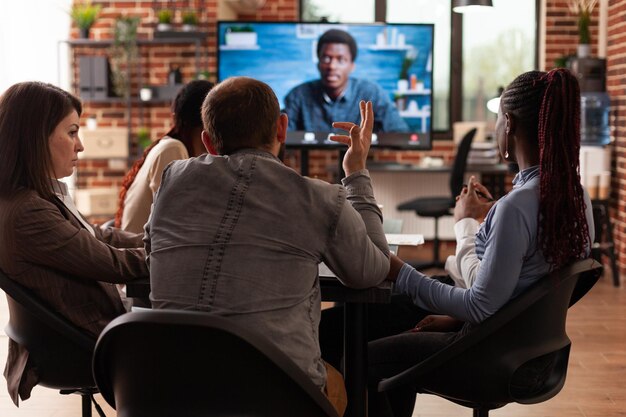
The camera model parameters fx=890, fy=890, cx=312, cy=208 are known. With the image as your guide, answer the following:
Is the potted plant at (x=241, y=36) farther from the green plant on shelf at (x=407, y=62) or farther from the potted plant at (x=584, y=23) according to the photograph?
the potted plant at (x=584, y=23)

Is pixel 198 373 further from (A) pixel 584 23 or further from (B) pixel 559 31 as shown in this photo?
(B) pixel 559 31

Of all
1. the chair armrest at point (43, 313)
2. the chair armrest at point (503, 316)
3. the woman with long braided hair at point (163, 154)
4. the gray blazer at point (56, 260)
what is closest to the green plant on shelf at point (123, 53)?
the woman with long braided hair at point (163, 154)

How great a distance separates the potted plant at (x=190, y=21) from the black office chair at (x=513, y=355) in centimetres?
531

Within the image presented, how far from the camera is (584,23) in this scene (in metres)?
6.91

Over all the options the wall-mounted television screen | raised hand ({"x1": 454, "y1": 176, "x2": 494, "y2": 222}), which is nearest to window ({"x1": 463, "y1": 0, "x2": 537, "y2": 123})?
the wall-mounted television screen

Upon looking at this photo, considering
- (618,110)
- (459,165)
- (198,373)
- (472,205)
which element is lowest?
(198,373)

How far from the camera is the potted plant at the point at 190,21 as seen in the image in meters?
6.93

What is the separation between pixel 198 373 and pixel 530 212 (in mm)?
795

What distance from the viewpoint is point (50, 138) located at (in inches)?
82.9

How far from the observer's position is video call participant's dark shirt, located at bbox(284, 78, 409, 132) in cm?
505


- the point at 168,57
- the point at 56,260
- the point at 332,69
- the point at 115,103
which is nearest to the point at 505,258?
the point at 56,260

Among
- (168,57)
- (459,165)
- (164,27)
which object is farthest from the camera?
(168,57)

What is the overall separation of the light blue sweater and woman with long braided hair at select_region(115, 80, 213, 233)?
4.93ft

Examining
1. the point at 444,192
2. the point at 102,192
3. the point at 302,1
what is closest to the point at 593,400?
the point at 444,192
